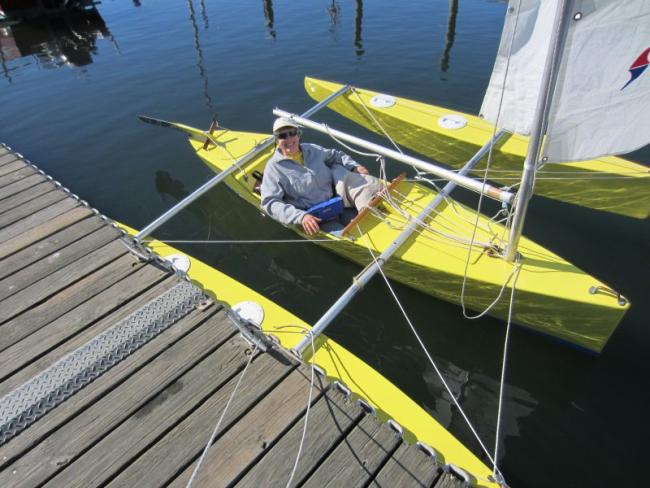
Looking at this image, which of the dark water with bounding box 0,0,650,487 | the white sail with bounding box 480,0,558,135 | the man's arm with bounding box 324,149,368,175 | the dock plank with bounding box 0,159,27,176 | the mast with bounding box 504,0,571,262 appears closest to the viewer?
the mast with bounding box 504,0,571,262

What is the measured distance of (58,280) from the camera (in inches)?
162

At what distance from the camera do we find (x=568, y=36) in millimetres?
2994

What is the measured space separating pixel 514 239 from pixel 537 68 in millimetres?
1506

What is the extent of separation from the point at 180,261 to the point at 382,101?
14.4ft

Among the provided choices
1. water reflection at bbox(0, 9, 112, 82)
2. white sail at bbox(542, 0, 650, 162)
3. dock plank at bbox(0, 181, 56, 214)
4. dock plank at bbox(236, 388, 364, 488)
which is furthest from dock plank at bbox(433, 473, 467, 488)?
water reflection at bbox(0, 9, 112, 82)

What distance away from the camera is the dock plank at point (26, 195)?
520 cm

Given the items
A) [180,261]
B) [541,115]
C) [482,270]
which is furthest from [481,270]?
[180,261]

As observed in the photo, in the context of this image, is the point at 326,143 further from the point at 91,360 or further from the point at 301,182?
the point at 91,360

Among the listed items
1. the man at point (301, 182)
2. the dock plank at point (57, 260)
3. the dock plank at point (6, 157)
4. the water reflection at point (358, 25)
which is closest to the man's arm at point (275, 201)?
the man at point (301, 182)

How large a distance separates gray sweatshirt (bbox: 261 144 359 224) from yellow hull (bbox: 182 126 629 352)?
1.57 feet

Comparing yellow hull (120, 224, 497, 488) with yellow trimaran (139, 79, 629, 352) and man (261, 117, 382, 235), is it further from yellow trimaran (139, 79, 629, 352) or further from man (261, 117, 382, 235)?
yellow trimaran (139, 79, 629, 352)

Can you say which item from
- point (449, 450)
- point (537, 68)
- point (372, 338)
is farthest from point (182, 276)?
point (537, 68)

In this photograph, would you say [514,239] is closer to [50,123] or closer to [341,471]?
[341,471]

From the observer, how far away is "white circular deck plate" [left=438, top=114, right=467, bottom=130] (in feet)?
21.4
